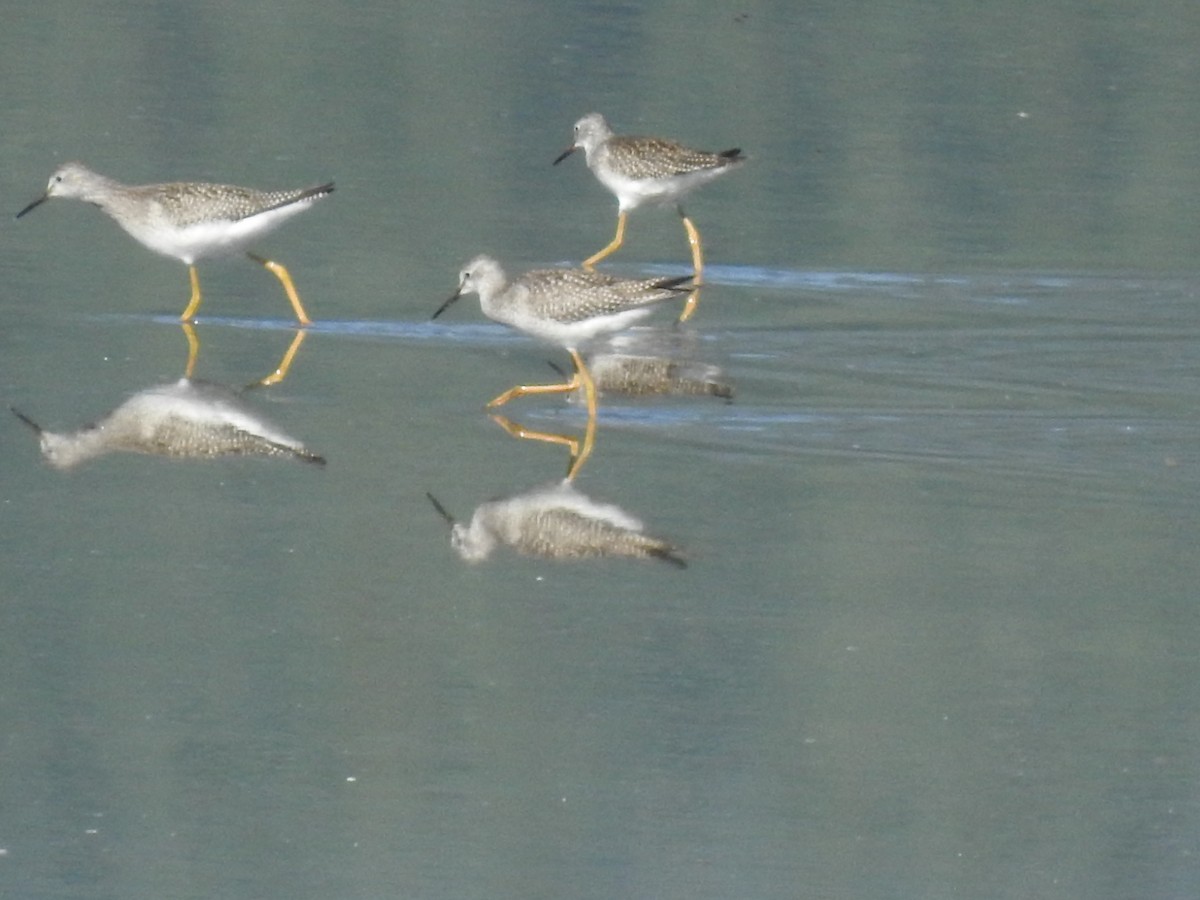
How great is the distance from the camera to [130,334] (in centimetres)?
962

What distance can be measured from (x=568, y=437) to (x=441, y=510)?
105cm

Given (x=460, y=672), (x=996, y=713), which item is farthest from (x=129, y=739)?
(x=996, y=713)

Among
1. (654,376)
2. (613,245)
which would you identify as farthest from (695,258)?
Answer: (654,376)

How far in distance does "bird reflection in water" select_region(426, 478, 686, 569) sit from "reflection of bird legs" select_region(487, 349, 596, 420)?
1.08 metres

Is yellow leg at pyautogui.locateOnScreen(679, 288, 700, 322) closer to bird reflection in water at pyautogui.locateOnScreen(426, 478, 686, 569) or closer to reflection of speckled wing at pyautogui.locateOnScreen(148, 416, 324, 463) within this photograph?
reflection of speckled wing at pyautogui.locateOnScreen(148, 416, 324, 463)

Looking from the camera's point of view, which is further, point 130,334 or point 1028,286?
point 1028,286

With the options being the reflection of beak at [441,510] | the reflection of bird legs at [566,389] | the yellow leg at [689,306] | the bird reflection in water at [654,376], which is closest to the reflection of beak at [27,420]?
the reflection of beak at [441,510]

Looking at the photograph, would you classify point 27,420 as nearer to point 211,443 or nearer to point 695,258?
point 211,443

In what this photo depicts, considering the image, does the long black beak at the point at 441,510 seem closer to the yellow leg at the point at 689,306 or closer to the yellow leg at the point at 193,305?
the yellow leg at the point at 193,305

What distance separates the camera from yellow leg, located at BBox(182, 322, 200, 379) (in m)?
9.00

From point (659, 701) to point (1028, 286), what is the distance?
5576mm

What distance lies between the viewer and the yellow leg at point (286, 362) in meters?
8.90

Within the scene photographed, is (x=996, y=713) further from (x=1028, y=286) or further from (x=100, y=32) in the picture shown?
(x=100, y=32)

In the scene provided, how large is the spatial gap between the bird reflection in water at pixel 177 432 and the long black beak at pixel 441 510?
1.69 feet
